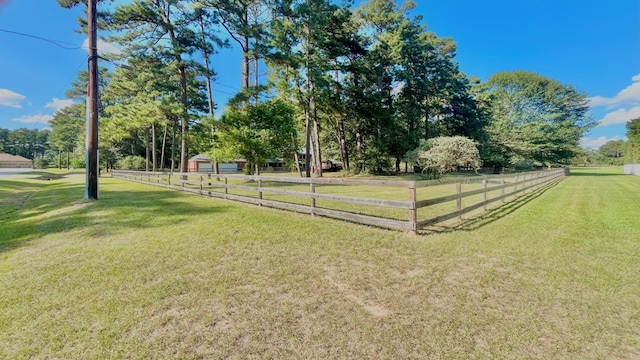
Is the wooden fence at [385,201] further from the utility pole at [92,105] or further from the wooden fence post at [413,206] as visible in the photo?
the utility pole at [92,105]

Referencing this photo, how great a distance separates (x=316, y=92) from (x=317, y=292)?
2032cm

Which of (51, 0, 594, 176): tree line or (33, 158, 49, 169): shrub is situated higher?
(51, 0, 594, 176): tree line

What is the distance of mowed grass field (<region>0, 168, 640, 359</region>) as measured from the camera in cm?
229

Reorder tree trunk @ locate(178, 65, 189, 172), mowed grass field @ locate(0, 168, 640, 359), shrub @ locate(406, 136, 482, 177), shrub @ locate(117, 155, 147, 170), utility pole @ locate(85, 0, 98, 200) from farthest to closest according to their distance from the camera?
shrub @ locate(117, 155, 147, 170)
shrub @ locate(406, 136, 482, 177)
tree trunk @ locate(178, 65, 189, 172)
utility pole @ locate(85, 0, 98, 200)
mowed grass field @ locate(0, 168, 640, 359)

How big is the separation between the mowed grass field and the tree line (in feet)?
39.4

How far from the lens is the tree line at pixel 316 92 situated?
1730cm

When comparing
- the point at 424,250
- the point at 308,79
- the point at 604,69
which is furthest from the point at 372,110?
the point at 604,69

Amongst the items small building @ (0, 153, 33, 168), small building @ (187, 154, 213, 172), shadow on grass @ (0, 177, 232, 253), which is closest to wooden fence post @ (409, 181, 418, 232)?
shadow on grass @ (0, 177, 232, 253)

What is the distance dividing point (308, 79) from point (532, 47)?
30496 millimetres

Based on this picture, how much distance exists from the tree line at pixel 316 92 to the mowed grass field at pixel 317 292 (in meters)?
12.0

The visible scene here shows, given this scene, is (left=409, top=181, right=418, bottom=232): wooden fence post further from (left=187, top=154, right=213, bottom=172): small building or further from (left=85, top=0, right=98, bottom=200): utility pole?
(left=187, top=154, right=213, bottom=172): small building

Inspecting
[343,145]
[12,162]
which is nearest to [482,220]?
[343,145]

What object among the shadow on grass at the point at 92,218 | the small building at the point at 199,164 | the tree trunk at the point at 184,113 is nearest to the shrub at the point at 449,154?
the tree trunk at the point at 184,113

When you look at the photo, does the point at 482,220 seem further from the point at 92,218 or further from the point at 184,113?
the point at 184,113
